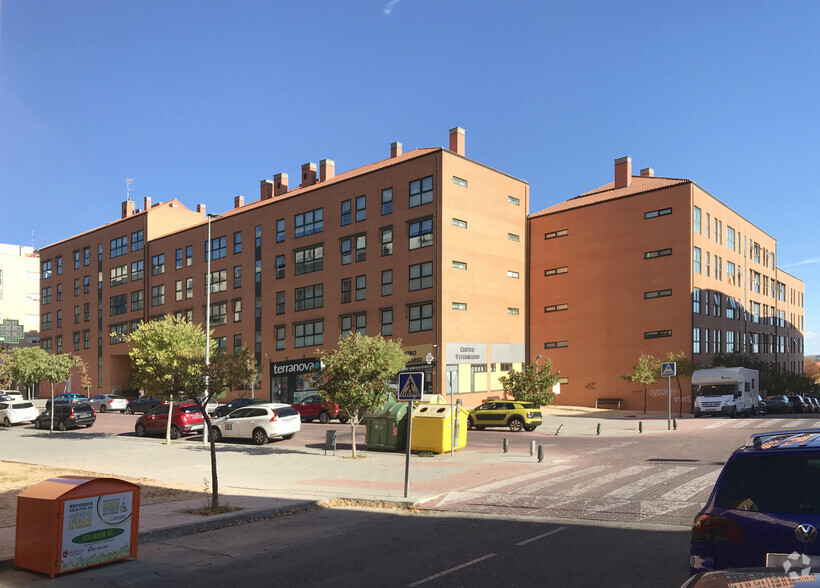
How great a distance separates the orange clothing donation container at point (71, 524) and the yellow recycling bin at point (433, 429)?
47.2ft

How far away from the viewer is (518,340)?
5366 cm

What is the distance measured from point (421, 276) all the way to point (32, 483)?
33147mm

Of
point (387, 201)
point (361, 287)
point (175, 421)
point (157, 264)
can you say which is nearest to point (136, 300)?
point (157, 264)

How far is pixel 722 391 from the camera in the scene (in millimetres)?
40969

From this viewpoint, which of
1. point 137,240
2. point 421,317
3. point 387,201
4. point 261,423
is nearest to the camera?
point 261,423

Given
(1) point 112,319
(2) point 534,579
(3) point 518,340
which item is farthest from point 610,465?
(1) point 112,319

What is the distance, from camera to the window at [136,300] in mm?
71188

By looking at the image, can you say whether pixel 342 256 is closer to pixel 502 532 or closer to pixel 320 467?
pixel 320 467

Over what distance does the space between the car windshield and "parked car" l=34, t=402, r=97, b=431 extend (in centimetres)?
3719

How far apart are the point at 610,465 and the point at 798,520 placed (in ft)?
49.4

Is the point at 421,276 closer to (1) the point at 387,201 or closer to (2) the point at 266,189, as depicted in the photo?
(1) the point at 387,201

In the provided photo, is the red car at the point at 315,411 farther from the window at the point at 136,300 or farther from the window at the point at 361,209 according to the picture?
the window at the point at 136,300

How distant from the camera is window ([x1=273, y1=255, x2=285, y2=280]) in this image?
57750 mm

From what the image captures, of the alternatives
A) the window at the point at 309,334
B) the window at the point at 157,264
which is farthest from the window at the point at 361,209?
the window at the point at 157,264
